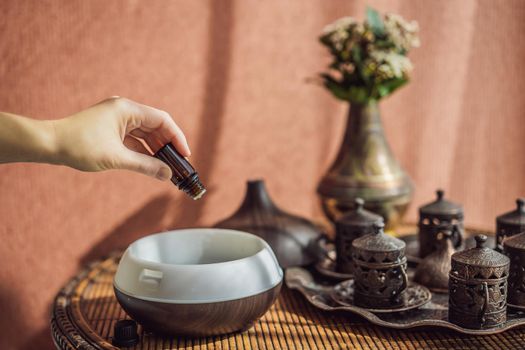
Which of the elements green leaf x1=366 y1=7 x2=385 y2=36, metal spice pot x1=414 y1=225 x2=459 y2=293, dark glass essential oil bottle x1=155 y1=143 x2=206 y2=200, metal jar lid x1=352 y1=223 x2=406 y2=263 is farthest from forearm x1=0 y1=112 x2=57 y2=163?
green leaf x1=366 y1=7 x2=385 y2=36

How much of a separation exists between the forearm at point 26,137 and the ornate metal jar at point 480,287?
0.49m

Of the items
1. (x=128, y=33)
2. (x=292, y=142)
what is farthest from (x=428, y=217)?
(x=128, y=33)

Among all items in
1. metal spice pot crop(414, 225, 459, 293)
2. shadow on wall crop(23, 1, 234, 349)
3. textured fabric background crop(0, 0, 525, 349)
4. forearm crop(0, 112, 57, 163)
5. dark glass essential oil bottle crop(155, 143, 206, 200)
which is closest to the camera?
forearm crop(0, 112, 57, 163)

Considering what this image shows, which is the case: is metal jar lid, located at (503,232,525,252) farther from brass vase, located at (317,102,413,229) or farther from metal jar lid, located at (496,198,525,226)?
brass vase, located at (317,102,413,229)

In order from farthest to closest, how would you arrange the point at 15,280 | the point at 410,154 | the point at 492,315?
the point at 410,154 < the point at 15,280 < the point at 492,315

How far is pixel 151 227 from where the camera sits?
1219mm

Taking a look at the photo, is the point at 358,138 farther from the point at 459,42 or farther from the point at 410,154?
the point at 459,42

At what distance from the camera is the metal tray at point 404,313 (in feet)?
2.31

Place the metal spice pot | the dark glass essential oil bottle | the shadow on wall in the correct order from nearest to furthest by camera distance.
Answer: the dark glass essential oil bottle
the metal spice pot
the shadow on wall

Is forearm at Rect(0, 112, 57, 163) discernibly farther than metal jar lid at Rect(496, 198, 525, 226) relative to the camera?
Result: No

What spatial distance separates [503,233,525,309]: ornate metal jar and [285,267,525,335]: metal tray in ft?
0.05

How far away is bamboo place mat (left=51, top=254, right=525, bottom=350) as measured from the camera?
0.69 metres

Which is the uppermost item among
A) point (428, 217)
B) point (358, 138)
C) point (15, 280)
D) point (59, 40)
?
point (59, 40)

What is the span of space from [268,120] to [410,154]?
407 mm
